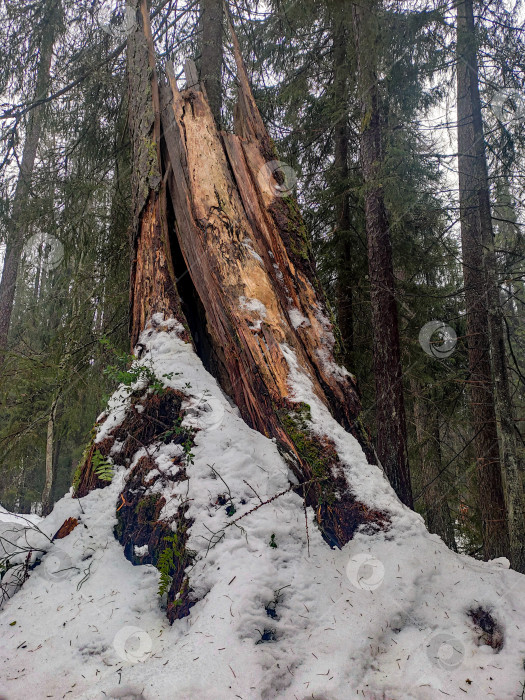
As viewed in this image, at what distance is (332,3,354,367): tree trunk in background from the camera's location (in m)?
7.11

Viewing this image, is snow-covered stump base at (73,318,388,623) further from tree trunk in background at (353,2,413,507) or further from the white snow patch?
tree trunk in background at (353,2,413,507)

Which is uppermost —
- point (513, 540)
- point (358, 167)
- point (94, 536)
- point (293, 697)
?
point (358, 167)

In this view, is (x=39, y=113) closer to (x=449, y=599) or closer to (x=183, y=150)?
(x=183, y=150)

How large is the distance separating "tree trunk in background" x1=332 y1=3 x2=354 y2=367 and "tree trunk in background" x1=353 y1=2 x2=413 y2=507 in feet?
2.76

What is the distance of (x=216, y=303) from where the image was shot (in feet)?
12.0

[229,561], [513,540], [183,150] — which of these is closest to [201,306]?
[183,150]

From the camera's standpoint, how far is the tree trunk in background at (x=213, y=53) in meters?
5.45

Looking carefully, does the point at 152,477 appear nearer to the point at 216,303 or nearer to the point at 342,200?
the point at 216,303

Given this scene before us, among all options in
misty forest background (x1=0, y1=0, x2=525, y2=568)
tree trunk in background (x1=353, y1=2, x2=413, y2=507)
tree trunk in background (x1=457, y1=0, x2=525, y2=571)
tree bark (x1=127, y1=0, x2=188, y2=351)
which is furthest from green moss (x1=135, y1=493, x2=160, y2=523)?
tree trunk in background (x1=457, y1=0, x2=525, y2=571)

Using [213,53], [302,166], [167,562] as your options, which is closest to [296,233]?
[167,562]

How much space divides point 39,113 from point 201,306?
4.82 metres

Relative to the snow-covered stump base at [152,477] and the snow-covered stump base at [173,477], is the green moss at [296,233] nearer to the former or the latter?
the snow-covered stump base at [173,477]

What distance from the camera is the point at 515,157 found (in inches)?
289

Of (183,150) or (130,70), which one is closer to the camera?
(183,150)
